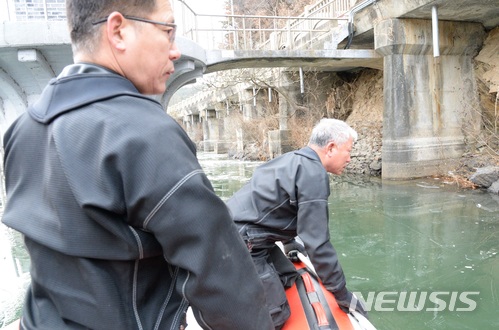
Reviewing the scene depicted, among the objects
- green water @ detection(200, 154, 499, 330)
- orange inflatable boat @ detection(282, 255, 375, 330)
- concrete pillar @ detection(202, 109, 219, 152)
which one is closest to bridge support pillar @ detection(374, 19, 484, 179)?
green water @ detection(200, 154, 499, 330)

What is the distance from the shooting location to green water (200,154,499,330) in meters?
3.62

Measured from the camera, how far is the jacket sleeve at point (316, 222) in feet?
7.14

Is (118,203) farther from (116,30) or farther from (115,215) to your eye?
(116,30)

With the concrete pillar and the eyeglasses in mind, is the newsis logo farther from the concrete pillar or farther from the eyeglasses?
the concrete pillar

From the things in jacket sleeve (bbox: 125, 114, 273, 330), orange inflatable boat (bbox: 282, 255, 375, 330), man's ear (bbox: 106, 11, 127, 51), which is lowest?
orange inflatable boat (bbox: 282, 255, 375, 330)

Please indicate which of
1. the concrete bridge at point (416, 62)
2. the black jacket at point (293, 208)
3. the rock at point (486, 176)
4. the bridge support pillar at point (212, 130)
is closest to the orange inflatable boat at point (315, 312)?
the black jacket at point (293, 208)

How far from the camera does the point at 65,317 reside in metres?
0.88

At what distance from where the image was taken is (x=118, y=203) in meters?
0.80

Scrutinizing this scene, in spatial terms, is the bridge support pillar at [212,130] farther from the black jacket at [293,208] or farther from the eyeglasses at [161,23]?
the eyeglasses at [161,23]

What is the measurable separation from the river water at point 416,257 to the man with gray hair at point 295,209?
5.33ft

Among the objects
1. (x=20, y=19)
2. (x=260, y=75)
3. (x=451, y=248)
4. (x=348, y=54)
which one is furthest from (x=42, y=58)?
(x=260, y=75)

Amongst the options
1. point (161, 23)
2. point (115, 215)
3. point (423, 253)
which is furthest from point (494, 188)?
point (115, 215)

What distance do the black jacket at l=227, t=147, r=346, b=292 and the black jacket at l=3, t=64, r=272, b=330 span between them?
4.27 ft

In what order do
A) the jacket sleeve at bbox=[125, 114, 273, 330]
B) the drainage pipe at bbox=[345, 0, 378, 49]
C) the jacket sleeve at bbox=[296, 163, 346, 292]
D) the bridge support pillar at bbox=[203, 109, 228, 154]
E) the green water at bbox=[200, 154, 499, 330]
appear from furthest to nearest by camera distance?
the bridge support pillar at bbox=[203, 109, 228, 154]
the drainage pipe at bbox=[345, 0, 378, 49]
the green water at bbox=[200, 154, 499, 330]
the jacket sleeve at bbox=[296, 163, 346, 292]
the jacket sleeve at bbox=[125, 114, 273, 330]
